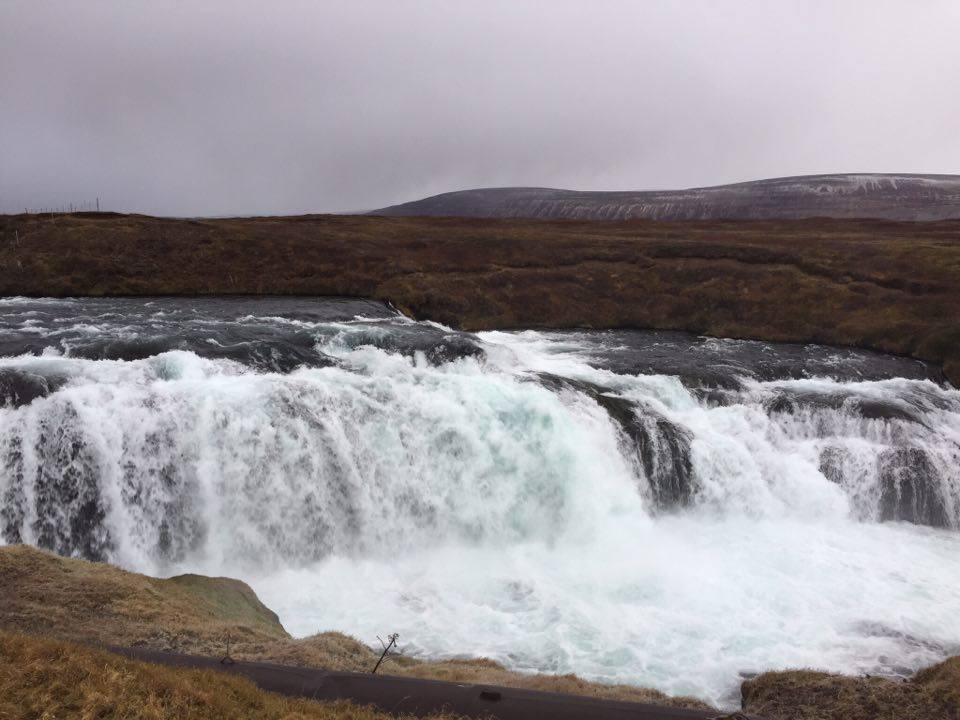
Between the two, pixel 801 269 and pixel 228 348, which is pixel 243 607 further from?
pixel 801 269

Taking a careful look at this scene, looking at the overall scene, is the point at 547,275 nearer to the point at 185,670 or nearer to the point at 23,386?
the point at 23,386

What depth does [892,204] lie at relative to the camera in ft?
384

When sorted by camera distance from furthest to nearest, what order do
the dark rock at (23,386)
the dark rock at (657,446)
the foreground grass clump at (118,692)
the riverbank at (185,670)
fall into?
the dark rock at (657,446)
the dark rock at (23,386)
the riverbank at (185,670)
the foreground grass clump at (118,692)

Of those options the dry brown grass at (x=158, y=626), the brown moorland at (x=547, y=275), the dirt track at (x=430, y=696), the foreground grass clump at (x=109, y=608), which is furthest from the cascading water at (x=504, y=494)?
the brown moorland at (x=547, y=275)

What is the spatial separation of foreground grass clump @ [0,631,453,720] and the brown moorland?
42.3m

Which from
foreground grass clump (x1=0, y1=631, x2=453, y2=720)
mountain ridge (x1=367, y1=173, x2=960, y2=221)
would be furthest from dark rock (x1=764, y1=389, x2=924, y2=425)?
mountain ridge (x1=367, y1=173, x2=960, y2=221)

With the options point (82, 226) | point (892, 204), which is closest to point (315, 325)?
point (82, 226)

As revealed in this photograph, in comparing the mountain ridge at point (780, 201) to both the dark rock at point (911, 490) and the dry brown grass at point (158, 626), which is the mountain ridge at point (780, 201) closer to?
the dark rock at point (911, 490)

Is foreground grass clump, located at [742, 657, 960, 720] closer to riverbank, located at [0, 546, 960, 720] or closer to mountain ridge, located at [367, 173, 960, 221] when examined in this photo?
riverbank, located at [0, 546, 960, 720]

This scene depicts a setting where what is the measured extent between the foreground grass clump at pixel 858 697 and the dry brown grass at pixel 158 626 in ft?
6.51

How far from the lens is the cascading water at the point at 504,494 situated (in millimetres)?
20938

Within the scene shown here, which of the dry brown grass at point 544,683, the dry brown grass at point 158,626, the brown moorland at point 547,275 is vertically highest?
the brown moorland at point 547,275

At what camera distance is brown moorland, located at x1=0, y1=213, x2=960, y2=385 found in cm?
5216

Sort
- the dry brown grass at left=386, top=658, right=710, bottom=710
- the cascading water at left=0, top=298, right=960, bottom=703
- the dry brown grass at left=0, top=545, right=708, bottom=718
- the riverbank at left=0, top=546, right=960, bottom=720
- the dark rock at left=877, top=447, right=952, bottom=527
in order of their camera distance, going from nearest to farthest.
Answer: the riverbank at left=0, top=546, right=960, bottom=720, the dry brown grass at left=0, top=545, right=708, bottom=718, the dry brown grass at left=386, top=658, right=710, bottom=710, the cascading water at left=0, top=298, right=960, bottom=703, the dark rock at left=877, top=447, right=952, bottom=527
